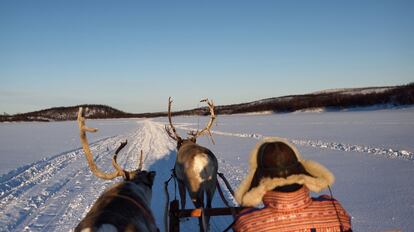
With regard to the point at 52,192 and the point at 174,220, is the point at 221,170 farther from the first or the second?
the point at 174,220

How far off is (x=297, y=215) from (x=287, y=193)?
0.54 ft

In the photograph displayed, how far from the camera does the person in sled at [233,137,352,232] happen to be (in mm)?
2338

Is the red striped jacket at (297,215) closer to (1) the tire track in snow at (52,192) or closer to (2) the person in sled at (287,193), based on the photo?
(2) the person in sled at (287,193)

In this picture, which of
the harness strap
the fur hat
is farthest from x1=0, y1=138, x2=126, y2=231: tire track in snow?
the fur hat

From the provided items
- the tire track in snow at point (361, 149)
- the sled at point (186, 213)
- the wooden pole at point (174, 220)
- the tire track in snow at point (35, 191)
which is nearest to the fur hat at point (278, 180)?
the sled at point (186, 213)

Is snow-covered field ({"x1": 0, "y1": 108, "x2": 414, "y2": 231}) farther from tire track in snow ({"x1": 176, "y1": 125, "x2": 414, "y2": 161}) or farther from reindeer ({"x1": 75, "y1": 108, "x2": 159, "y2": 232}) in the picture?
reindeer ({"x1": 75, "y1": 108, "x2": 159, "y2": 232})

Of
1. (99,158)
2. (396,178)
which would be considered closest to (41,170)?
(99,158)

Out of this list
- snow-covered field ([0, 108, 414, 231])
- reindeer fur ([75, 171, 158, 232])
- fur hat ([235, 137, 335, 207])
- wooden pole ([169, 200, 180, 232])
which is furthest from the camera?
snow-covered field ([0, 108, 414, 231])

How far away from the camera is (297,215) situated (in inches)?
93.6

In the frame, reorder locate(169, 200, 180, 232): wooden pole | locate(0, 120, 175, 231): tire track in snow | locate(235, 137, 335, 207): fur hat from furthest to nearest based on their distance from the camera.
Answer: locate(0, 120, 175, 231): tire track in snow
locate(169, 200, 180, 232): wooden pole
locate(235, 137, 335, 207): fur hat

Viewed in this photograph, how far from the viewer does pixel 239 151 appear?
15.0 meters

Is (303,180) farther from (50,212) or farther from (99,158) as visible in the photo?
(99,158)

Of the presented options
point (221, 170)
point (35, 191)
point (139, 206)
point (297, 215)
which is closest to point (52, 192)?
point (35, 191)

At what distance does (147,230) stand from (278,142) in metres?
2.02
